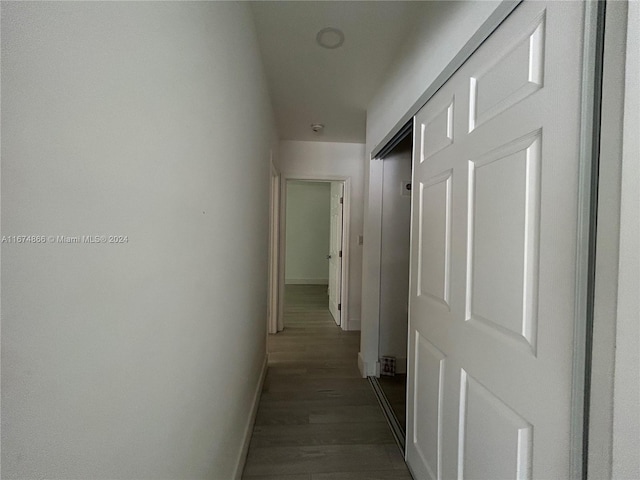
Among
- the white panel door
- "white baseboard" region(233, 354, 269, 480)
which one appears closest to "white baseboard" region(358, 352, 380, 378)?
"white baseboard" region(233, 354, 269, 480)

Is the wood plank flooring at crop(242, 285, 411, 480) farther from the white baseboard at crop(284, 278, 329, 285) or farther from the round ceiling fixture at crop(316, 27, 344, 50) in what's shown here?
the white baseboard at crop(284, 278, 329, 285)

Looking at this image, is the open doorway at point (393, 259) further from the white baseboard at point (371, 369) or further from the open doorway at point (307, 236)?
the open doorway at point (307, 236)

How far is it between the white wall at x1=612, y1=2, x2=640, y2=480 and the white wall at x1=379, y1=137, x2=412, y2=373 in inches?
77.6

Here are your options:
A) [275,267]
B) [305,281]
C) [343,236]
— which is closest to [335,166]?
[343,236]

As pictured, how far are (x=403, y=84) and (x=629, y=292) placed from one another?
1.60m

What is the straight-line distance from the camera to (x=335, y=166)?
12.2ft

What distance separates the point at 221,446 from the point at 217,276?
2.28 feet

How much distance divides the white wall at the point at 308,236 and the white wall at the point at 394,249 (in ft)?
14.7

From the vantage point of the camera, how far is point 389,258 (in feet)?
8.49

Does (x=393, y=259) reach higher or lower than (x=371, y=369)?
higher

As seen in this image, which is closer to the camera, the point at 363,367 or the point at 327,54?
the point at 327,54

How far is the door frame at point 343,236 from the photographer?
359cm

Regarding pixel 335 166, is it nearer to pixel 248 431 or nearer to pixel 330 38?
pixel 330 38

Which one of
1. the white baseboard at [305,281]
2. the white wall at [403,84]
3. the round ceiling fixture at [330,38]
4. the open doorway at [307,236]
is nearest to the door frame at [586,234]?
the white wall at [403,84]
